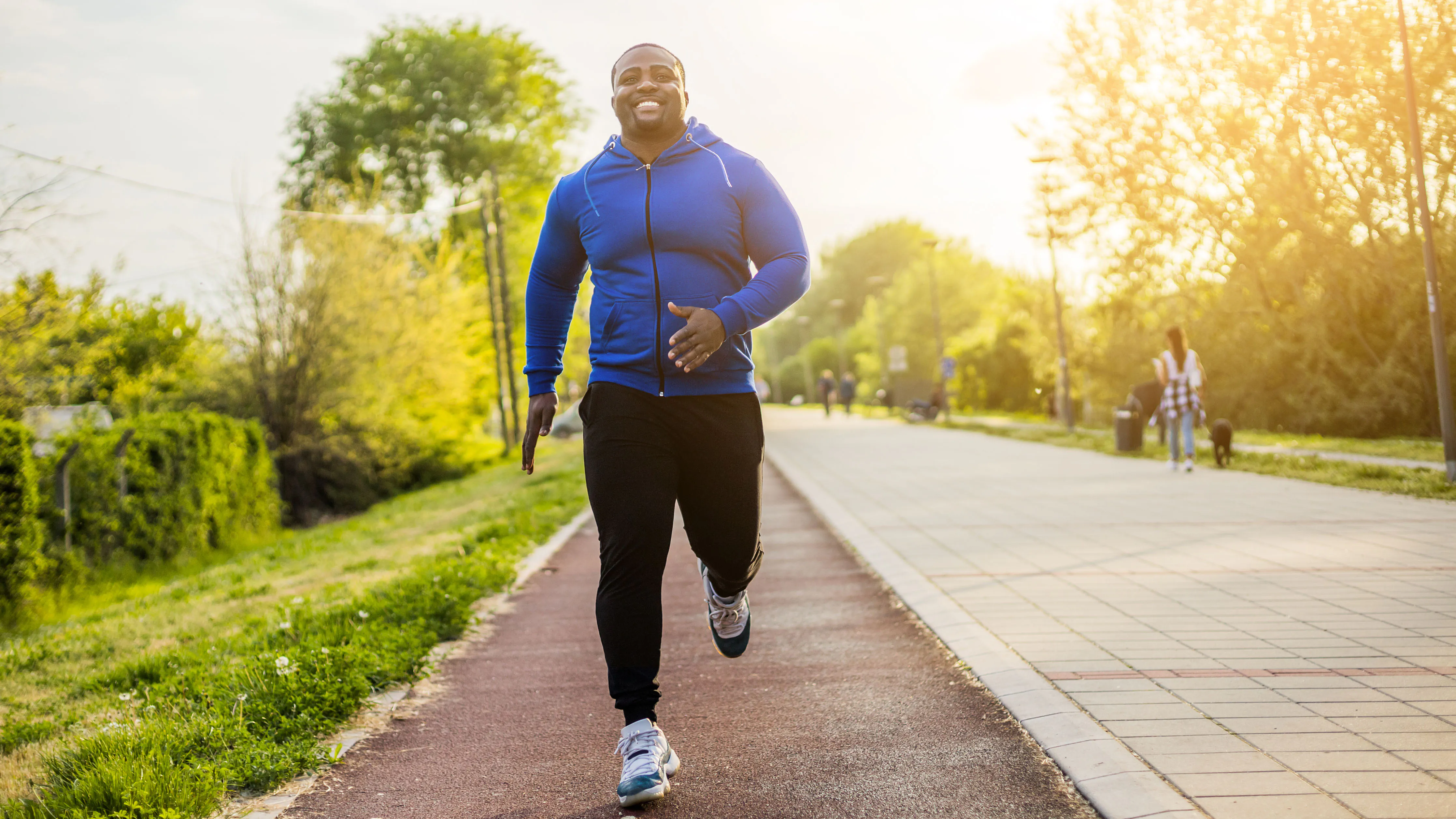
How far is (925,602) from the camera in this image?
6.05 metres

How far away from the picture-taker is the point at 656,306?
3354mm

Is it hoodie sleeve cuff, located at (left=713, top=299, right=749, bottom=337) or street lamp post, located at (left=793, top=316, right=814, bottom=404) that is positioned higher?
street lamp post, located at (left=793, top=316, right=814, bottom=404)

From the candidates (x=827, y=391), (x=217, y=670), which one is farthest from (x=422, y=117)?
(x=217, y=670)

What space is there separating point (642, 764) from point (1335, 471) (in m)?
10.9

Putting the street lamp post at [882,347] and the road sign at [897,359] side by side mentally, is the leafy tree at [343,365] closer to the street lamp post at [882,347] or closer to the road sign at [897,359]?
the road sign at [897,359]

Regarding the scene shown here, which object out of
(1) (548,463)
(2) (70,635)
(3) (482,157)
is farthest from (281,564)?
(3) (482,157)

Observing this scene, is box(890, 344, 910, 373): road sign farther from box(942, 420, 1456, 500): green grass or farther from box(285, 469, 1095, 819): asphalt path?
box(285, 469, 1095, 819): asphalt path

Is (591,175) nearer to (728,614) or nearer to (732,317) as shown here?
(732,317)

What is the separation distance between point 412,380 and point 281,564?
13695 mm

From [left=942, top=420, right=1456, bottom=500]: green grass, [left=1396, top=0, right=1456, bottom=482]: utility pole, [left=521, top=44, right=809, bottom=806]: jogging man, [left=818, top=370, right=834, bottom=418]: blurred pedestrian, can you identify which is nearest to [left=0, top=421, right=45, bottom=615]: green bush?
[left=521, top=44, right=809, bottom=806]: jogging man

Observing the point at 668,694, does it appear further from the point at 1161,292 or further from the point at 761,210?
the point at 1161,292

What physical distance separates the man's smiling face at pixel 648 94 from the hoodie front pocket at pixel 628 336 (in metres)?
0.54

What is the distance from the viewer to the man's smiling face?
11.2ft

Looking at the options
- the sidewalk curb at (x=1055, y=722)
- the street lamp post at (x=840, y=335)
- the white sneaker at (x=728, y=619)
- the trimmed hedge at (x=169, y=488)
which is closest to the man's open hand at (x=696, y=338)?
the white sneaker at (x=728, y=619)
